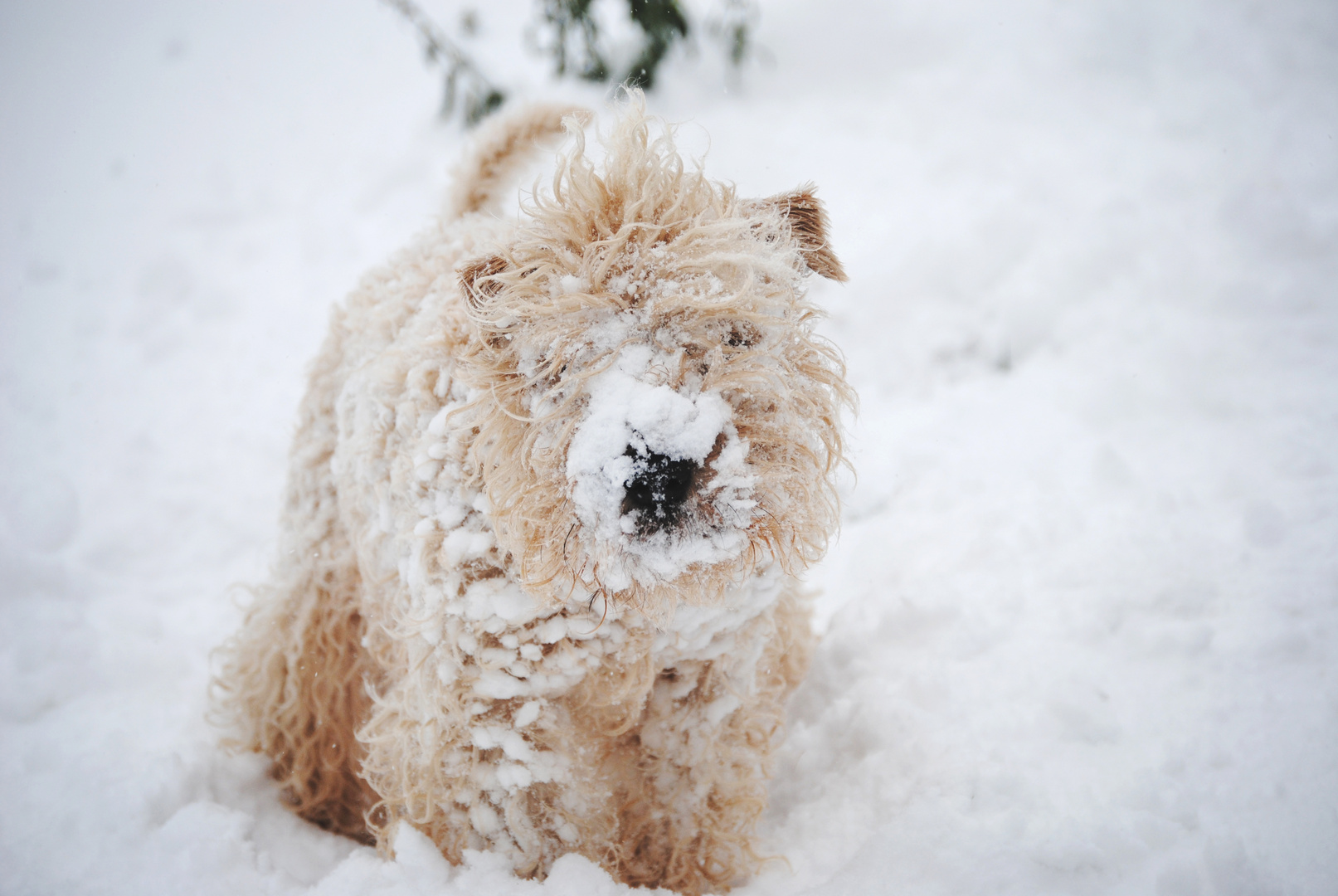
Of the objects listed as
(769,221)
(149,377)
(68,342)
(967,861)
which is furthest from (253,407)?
(967,861)

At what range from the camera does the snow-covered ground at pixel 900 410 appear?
1869mm

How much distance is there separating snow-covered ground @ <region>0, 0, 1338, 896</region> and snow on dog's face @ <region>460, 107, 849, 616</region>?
0.33 m

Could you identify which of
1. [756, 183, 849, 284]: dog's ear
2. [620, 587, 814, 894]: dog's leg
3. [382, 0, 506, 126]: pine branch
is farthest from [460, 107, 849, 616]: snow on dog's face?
[382, 0, 506, 126]: pine branch

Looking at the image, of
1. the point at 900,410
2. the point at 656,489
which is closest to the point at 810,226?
the point at 656,489

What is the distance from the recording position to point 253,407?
399cm

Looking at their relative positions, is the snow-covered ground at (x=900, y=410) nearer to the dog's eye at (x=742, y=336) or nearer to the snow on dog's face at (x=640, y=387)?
the snow on dog's face at (x=640, y=387)

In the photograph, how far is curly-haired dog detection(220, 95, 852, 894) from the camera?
1.40 m

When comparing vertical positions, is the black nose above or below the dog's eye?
below

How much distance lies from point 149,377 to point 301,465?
2596 mm

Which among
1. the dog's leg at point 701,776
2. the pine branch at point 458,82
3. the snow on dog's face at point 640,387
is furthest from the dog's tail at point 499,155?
the pine branch at point 458,82

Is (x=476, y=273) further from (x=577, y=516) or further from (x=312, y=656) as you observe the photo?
(x=312, y=656)

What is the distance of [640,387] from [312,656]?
1657 millimetres

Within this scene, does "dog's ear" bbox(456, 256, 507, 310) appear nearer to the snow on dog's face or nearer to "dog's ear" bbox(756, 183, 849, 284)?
the snow on dog's face

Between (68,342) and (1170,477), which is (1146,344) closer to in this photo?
(1170,477)
